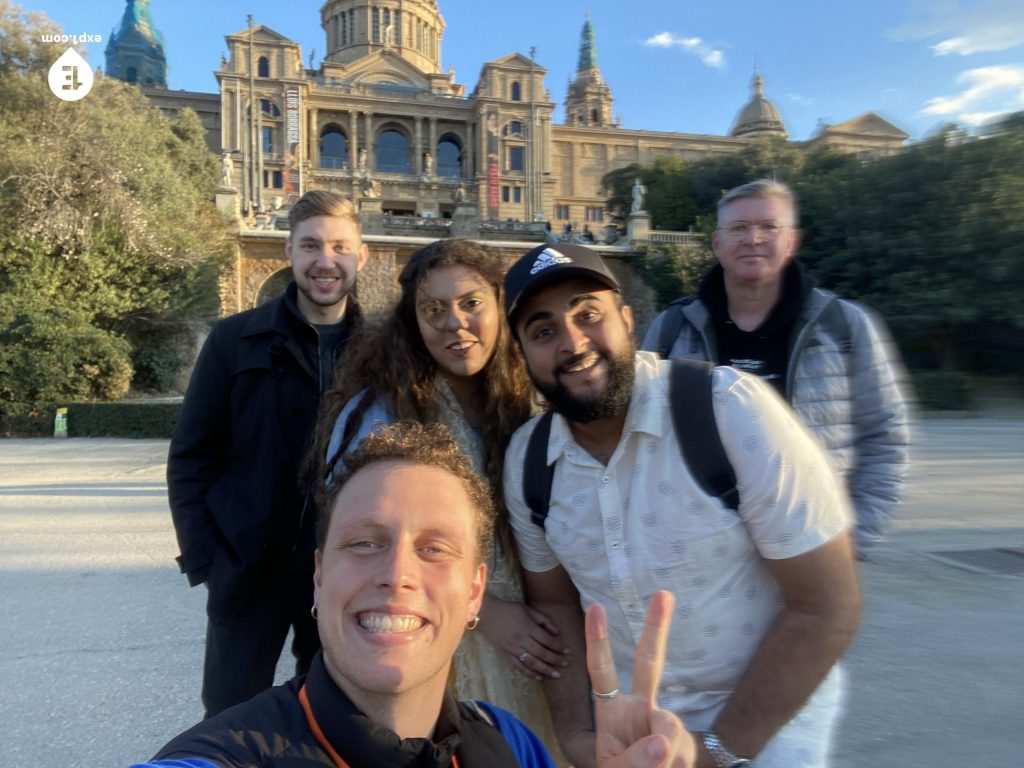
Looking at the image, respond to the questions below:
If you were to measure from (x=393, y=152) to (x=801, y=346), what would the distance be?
61.3 metres

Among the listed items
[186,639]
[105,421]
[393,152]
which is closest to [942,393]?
[186,639]

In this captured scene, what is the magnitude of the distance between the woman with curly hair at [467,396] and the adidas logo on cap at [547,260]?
0.44 m

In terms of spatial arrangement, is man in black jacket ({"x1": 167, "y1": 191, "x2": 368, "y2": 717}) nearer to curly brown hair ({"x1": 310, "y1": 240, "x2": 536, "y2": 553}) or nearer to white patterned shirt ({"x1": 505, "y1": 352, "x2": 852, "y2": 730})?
curly brown hair ({"x1": 310, "y1": 240, "x2": 536, "y2": 553})

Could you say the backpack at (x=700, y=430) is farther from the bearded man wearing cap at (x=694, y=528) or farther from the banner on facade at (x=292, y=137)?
the banner on facade at (x=292, y=137)

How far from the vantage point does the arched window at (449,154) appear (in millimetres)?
60656

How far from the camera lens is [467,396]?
2.14 m

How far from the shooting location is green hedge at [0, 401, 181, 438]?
16688 millimetres

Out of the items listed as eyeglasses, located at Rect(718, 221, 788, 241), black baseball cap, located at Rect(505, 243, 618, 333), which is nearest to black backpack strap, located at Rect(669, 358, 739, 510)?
black baseball cap, located at Rect(505, 243, 618, 333)

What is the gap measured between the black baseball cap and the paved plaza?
2.37 metres

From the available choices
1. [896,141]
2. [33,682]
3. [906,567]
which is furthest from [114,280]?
[896,141]

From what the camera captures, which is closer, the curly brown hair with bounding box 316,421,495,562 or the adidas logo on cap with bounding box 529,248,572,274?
the curly brown hair with bounding box 316,421,495,562

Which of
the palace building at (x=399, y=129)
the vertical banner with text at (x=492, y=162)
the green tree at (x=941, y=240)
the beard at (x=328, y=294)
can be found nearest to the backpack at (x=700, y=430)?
the beard at (x=328, y=294)

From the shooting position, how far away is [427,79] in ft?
206

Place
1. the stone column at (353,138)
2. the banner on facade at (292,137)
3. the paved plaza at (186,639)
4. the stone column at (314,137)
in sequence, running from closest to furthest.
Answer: the paved plaza at (186,639) → the banner on facade at (292,137) → the stone column at (314,137) → the stone column at (353,138)
